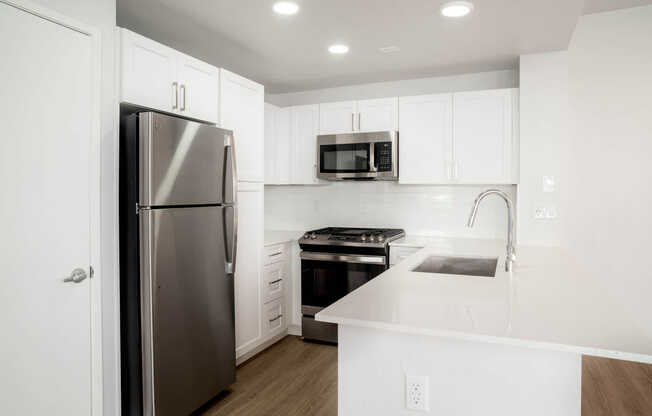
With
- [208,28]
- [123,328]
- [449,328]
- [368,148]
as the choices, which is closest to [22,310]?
[123,328]

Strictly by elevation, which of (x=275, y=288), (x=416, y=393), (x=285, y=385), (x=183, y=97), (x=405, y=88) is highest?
(x=405, y=88)

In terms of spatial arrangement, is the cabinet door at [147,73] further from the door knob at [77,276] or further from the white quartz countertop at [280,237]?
the white quartz countertop at [280,237]

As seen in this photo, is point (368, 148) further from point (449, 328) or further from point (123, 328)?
point (449, 328)

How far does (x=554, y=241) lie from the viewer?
3.42 meters

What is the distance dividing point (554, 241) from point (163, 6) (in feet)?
10.6

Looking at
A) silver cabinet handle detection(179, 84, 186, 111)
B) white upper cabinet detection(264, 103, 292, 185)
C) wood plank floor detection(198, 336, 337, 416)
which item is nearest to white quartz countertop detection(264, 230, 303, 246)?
white upper cabinet detection(264, 103, 292, 185)

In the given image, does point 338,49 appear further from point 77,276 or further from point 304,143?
point 77,276

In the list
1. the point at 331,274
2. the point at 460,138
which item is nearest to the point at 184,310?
the point at 331,274

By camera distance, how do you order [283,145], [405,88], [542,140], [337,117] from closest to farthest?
[542,140] < [337,117] < [405,88] < [283,145]

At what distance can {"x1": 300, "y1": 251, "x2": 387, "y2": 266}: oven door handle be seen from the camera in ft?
12.1

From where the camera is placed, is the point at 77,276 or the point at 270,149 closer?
the point at 77,276

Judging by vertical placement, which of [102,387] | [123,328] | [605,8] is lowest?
[102,387]

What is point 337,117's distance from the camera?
164 inches

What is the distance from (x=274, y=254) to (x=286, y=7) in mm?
2031
